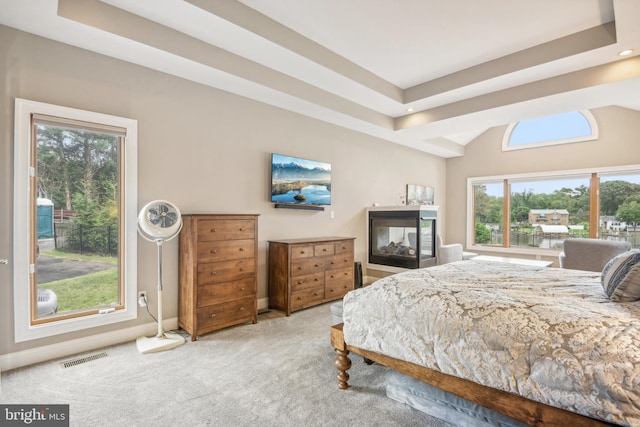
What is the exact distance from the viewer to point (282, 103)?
13.4 ft

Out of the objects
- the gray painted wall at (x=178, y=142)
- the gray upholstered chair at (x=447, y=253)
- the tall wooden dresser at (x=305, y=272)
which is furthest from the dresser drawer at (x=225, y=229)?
the gray upholstered chair at (x=447, y=253)

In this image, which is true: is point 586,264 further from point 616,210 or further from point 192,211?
point 192,211

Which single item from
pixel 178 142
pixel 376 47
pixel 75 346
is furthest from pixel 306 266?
pixel 376 47

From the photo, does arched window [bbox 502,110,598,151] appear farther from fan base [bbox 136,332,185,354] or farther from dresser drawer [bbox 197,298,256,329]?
fan base [bbox 136,332,185,354]

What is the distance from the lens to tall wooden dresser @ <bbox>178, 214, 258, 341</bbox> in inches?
121

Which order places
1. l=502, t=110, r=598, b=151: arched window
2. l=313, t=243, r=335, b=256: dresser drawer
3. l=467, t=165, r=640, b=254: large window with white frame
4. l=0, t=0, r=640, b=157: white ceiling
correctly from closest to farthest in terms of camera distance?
l=0, t=0, r=640, b=157: white ceiling, l=313, t=243, r=335, b=256: dresser drawer, l=467, t=165, r=640, b=254: large window with white frame, l=502, t=110, r=598, b=151: arched window

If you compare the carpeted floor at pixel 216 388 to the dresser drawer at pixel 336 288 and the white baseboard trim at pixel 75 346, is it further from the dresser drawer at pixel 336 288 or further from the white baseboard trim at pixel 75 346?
the dresser drawer at pixel 336 288

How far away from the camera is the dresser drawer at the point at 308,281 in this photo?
3.87m

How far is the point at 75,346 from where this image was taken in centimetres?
273

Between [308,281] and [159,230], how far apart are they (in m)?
1.89

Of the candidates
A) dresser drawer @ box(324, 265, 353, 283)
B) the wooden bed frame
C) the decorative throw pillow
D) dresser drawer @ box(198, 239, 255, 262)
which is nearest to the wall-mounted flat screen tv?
dresser drawer @ box(198, 239, 255, 262)

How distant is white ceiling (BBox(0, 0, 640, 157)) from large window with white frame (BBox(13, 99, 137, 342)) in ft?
2.44

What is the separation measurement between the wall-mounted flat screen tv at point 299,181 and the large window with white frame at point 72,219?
1.67 m

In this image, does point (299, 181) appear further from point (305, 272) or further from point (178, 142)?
point (178, 142)
